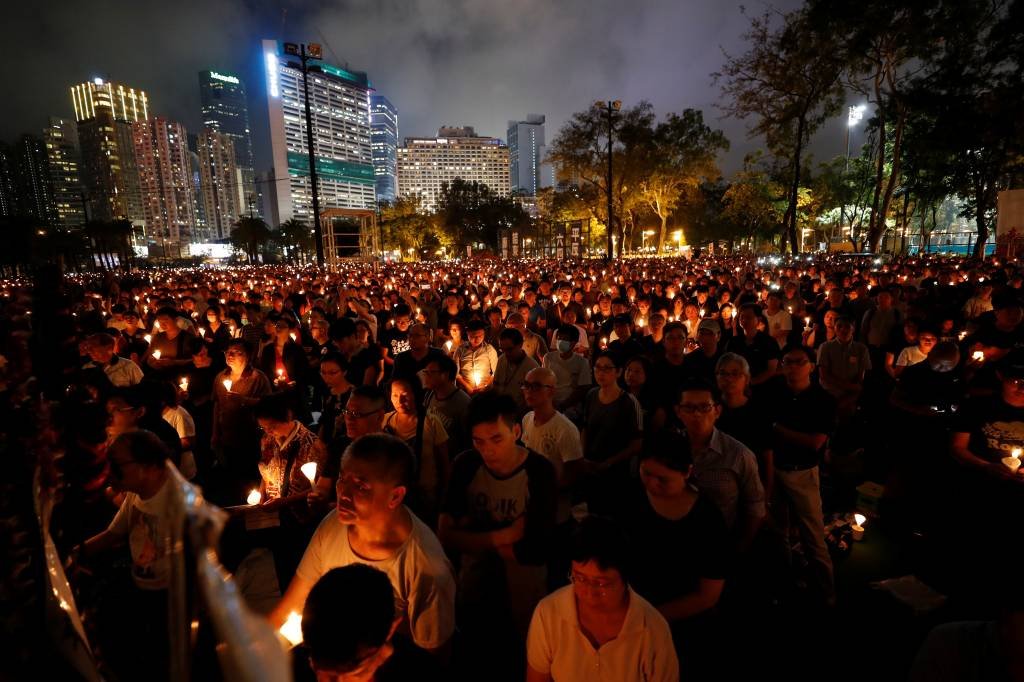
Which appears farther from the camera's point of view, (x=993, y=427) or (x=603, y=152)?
(x=603, y=152)

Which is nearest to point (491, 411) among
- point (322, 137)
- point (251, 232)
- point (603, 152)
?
point (603, 152)

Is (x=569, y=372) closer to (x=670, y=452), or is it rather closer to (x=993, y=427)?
(x=670, y=452)

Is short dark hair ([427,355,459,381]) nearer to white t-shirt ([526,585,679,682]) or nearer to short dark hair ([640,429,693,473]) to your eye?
short dark hair ([640,429,693,473])

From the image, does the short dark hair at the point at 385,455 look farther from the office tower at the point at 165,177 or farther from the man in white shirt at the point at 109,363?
the office tower at the point at 165,177

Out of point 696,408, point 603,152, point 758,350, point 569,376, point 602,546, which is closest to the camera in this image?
point 602,546

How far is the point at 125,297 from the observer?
47.1 feet

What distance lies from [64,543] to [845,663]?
4133 millimetres

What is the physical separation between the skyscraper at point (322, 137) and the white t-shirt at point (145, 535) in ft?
450

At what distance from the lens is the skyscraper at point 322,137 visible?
12612 cm

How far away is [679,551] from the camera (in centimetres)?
254

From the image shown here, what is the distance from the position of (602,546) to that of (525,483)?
0.94 m

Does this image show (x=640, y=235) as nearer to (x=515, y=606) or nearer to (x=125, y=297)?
(x=125, y=297)

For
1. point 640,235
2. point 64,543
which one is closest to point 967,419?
point 64,543

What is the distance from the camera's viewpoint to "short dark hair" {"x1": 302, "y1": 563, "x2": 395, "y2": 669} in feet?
4.76
